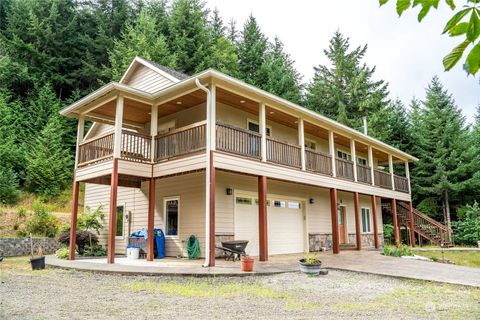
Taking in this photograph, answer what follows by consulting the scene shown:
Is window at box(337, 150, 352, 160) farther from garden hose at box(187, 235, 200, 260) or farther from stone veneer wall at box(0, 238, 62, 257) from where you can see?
stone veneer wall at box(0, 238, 62, 257)

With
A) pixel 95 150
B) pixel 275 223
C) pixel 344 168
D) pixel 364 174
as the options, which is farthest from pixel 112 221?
pixel 364 174

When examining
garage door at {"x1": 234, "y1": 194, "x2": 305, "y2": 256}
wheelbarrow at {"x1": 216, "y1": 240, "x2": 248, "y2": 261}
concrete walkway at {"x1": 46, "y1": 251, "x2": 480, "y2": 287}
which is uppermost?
garage door at {"x1": 234, "y1": 194, "x2": 305, "y2": 256}

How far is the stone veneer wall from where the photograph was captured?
1492cm

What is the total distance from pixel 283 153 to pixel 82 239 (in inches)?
326

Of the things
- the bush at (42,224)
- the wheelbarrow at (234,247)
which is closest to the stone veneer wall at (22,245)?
the bush at (42,224)

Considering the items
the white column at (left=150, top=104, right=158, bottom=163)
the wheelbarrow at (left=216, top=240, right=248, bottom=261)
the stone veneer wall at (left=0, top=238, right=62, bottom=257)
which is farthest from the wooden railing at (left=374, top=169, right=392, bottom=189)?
the stone veneer wall at (left=0, top=238, right=62, bottom=257)

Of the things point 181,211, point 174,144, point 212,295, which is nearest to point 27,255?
point 181,211

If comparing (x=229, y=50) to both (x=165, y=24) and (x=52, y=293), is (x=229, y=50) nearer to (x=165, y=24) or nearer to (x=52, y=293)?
(x=165, y=24)

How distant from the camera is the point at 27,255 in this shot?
1535 cm

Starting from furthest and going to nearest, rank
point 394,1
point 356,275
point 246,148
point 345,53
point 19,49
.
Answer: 1. point 345,53
2. point 19,49
3. point 246,148
4. point 356,275
5. point 394,1

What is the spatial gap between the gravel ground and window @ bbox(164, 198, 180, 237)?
4.04 m

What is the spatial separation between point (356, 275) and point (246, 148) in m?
4.76

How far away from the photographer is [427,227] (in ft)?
70.4

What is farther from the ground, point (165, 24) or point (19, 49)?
point (165, 24)
